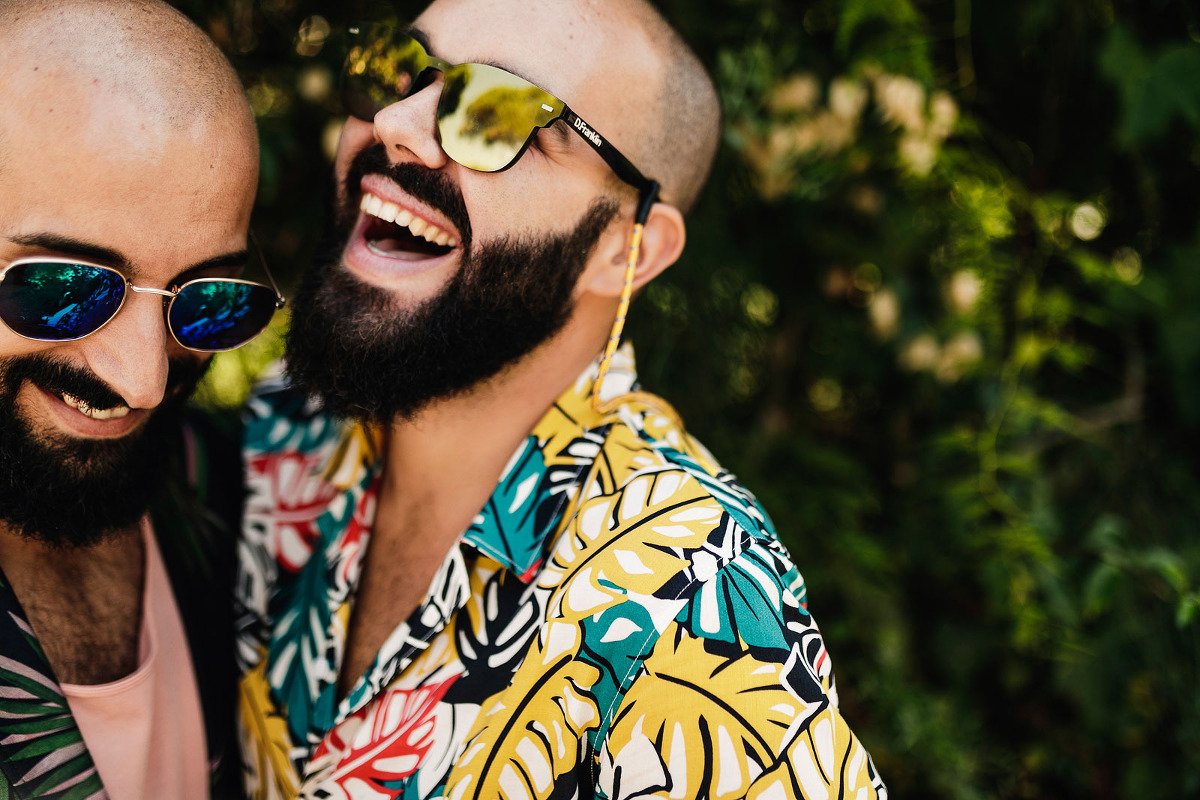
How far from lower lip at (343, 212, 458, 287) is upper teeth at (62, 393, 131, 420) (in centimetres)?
46

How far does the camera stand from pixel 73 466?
4.13ft

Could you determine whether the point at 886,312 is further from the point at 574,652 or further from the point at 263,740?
the point at 263,740

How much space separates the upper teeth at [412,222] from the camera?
4.88 feet

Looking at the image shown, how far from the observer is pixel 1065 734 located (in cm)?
287

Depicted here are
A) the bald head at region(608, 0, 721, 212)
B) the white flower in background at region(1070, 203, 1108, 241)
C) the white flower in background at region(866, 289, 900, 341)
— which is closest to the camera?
the bald head at region(608, 0, 721, 212)

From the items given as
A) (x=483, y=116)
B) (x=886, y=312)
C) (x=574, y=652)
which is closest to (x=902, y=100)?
(x=886, y=312)

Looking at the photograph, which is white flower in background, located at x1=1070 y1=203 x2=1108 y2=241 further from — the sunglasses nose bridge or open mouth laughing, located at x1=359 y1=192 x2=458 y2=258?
the sunglasses nose bridge

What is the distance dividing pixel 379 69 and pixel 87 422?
2.57 feet

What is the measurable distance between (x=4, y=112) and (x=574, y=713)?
3.66 feet

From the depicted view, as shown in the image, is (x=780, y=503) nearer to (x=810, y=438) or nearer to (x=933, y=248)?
(x=810, y=438)

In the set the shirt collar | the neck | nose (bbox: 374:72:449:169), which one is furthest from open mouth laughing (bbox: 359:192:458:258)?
the neck

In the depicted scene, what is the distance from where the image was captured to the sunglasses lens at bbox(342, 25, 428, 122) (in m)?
1.49

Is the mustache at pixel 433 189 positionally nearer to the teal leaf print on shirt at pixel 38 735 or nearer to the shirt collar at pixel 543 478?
the shirt collar at pixel 543 478

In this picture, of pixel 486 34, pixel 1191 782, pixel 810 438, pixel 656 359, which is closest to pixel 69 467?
pixel 486 34
